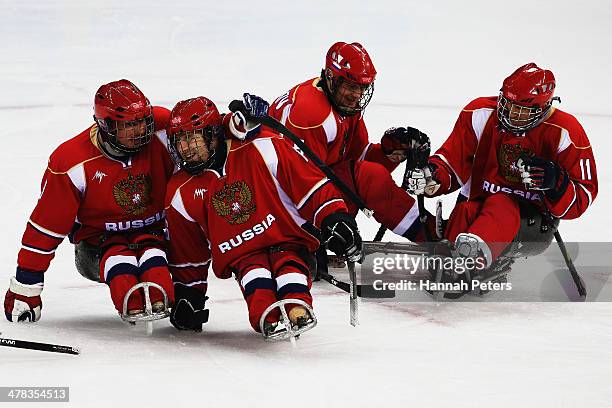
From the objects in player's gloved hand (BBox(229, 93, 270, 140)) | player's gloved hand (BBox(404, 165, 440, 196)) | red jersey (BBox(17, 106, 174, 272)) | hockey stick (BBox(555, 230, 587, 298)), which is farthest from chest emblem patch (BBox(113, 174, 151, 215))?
hockey stick (BBox(555, 230, 587, 298))

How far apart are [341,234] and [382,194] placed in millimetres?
1016

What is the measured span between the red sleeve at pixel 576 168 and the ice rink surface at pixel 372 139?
38 cm

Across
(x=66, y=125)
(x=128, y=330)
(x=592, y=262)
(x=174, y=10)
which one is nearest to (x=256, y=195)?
(x=128, y=330)

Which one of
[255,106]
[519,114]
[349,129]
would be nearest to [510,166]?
[519,114]

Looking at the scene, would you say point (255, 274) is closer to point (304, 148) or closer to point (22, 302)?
point (304, 148)

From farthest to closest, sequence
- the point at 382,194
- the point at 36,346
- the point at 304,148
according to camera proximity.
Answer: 1. the point at 382,194
2. the point at 304,148
3. the point at 36,346

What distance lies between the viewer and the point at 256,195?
3492mm

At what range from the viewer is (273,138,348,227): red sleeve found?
344 centimetres

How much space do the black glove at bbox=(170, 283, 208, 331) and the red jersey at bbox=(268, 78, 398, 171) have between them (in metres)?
0.86

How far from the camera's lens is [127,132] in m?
3.51

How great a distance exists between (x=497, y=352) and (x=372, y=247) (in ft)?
3.37

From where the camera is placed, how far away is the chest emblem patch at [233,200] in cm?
348

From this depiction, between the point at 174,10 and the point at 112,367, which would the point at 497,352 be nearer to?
the point at 112,367

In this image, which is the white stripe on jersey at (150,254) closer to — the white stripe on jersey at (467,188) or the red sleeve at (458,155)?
the red sleeve at (458,155)
